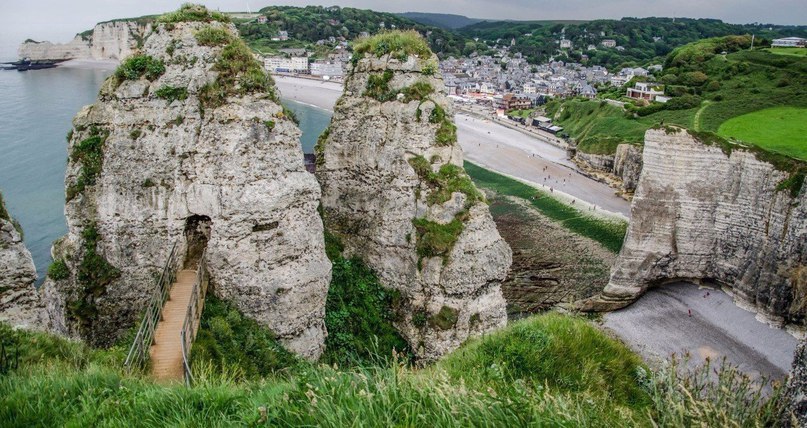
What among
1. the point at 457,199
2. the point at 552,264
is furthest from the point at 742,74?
the point at 457,199

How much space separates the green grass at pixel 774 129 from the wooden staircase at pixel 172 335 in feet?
120

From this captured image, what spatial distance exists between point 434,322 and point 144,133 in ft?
40.8

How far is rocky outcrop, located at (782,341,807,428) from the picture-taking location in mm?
7922

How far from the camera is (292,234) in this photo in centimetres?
1730

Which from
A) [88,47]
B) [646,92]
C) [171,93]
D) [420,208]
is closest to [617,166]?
[646,92]

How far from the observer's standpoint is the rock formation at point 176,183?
650 inches

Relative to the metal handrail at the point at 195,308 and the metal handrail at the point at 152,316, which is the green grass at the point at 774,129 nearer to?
the metal handrail at the point at 195,308

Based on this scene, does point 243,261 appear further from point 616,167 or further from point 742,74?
point 742,74

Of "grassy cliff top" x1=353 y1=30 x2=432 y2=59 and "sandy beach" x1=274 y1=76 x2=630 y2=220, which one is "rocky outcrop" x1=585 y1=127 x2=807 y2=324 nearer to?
"grassy cliff top" x1=353 y1=30 x2=432 y2=59

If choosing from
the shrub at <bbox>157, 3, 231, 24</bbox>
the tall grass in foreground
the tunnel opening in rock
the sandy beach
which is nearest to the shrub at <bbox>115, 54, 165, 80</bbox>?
the shrub at <bbox>157, 3, 231, 24</bbox>

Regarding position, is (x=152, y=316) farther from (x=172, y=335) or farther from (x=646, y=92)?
(x=646, y=92)

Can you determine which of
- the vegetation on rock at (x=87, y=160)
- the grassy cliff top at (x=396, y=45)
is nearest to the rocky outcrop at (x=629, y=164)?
the grassy cliff top at (x=396, y=45)

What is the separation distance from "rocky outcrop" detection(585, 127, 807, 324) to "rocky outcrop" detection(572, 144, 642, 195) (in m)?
30.7

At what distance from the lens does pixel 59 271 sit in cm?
1678
